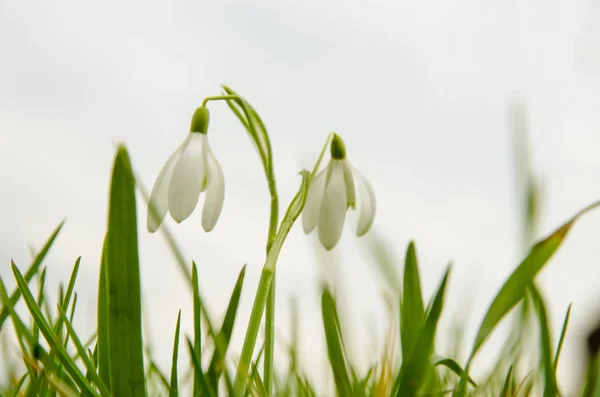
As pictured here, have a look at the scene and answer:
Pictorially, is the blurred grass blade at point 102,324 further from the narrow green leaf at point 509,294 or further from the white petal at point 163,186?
the narrow green leaf at point 509,294

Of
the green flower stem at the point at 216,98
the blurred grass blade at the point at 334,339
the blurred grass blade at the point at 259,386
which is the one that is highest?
the green flower stem at the point at 216,98

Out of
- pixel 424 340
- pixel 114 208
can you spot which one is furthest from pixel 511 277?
pixel 114 208

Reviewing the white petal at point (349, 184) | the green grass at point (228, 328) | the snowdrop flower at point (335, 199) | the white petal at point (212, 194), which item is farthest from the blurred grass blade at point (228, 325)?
the white petal at point (349, 184)

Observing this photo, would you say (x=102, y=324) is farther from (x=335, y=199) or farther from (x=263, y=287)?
(x=335, y=199)

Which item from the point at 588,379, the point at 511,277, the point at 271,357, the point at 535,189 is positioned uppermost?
the point at 535,189

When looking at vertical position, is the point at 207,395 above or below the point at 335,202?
below

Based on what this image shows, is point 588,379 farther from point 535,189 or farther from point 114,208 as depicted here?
point 114,208

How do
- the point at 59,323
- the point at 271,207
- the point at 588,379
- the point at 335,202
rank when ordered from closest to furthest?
the point at 588,379 → the point at 59,323 → the point at 271,207 → the point at 335,202

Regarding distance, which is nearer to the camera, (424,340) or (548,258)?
(424,340)
